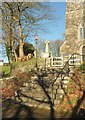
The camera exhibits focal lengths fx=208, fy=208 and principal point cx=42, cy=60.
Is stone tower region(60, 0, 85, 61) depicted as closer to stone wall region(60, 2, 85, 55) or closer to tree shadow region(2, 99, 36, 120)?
stone wall region(60, 2, 85, 55)

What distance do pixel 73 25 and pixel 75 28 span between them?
1.46 ft

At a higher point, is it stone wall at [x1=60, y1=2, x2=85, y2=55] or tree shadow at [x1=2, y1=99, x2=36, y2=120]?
stone wall at [x1=60, y1=2, x2=85, y2=55]

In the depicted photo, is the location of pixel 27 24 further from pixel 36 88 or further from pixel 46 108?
pixel 46 108

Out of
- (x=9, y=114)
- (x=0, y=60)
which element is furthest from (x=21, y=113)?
(x=0, y=60)

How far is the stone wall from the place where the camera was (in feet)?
79.3

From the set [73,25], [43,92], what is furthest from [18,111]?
[73,25]

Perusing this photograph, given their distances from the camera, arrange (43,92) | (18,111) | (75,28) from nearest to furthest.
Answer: (18,111), (43,92), (75,28)

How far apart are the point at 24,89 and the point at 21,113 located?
331 cm

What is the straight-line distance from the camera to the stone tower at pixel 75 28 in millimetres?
24094

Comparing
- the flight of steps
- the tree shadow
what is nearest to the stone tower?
the flight of steps

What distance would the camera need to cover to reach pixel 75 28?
24.7 metres

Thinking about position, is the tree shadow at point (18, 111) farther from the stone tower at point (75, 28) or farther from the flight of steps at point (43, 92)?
the stone tower at point (75, 28)

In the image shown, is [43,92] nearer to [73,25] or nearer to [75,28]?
Result: [75,28]

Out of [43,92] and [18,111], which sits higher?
[43,92]
